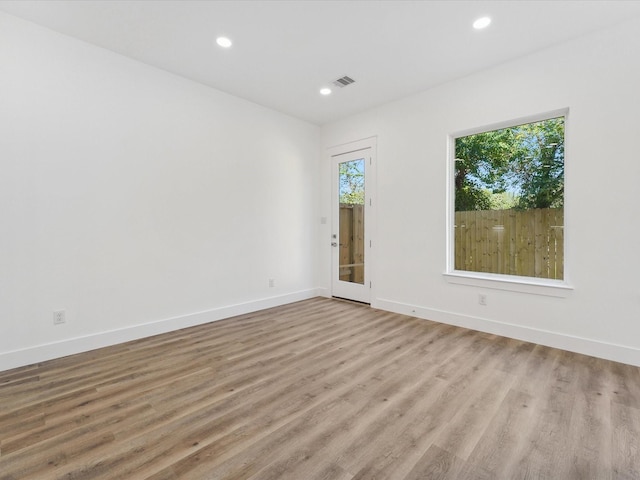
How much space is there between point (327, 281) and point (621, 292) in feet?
11.6

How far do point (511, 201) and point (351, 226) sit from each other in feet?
7.23

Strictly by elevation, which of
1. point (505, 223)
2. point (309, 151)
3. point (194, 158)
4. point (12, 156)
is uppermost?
point (309, 151)

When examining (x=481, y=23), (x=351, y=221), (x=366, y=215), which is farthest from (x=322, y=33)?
(x=351, y=221)

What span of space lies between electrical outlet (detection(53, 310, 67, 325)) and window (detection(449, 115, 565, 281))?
4.15m

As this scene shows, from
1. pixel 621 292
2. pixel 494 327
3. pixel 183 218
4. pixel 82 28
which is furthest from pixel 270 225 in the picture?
pixel 621 292

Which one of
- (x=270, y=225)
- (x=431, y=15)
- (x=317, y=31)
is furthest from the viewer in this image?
(x=270, y=225)

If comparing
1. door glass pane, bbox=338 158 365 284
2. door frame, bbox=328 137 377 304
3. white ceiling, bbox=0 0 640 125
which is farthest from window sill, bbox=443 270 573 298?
white ceiling, bbox=0 0 640 125

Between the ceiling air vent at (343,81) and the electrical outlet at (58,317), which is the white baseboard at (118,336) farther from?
the ceiling air vent at (343,81)

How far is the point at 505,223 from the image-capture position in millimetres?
3494

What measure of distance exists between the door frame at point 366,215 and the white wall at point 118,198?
1.09 meters

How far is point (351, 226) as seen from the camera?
192 inches

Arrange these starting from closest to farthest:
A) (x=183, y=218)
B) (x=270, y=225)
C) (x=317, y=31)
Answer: (x=317, y=31)
(x=183, y=218)
(x=270, y=225)

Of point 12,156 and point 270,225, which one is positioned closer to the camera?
point 12,156

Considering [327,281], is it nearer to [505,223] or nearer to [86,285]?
[505,223]
